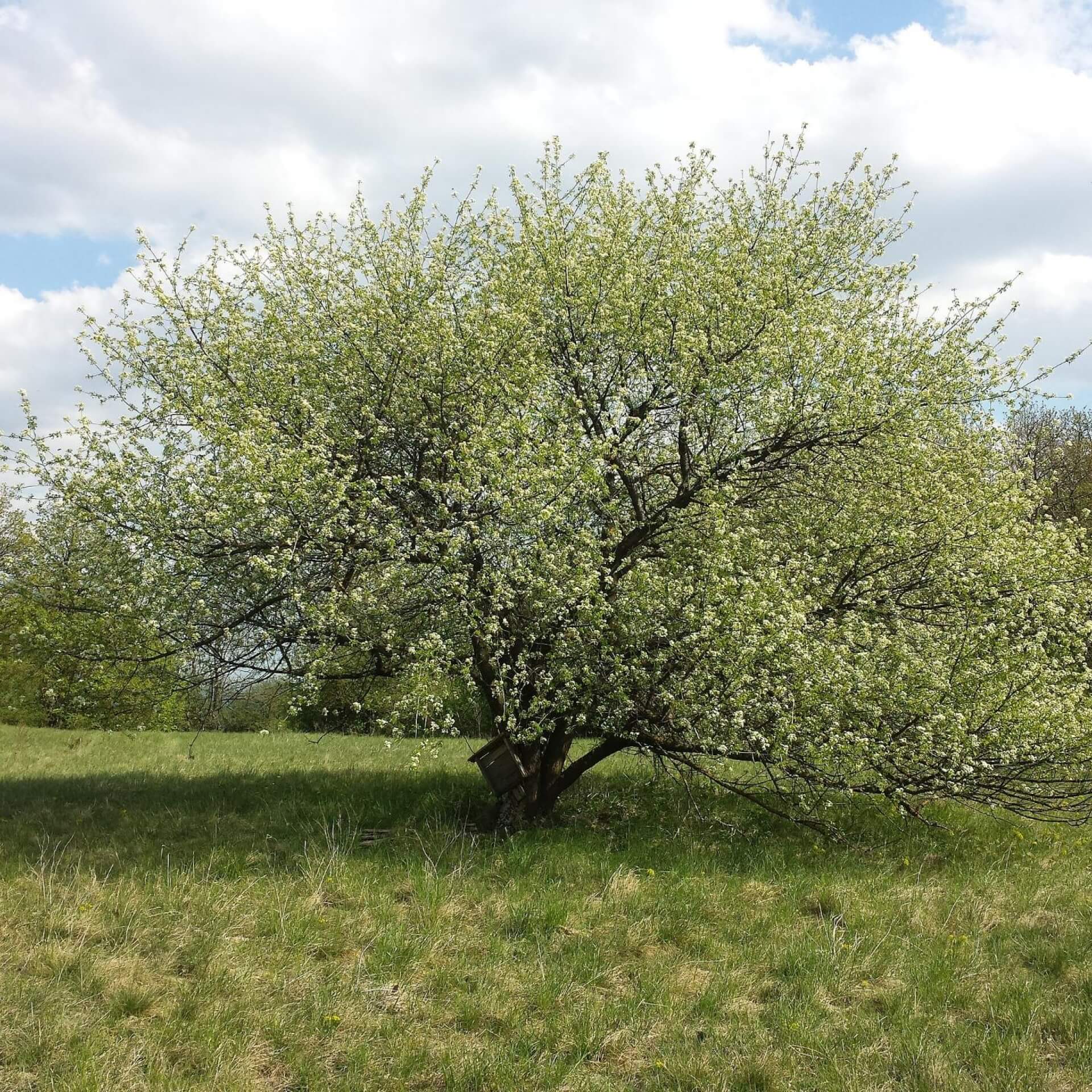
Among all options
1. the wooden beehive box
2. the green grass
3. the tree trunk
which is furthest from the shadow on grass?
the wooden beehive box

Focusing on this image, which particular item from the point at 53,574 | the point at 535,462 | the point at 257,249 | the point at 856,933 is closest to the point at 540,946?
the point at 856,933

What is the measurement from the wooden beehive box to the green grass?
0.86 m

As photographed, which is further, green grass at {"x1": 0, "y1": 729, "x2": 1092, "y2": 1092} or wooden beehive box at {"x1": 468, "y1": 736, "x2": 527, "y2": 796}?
wooden beehive box at {"x1": 468, "y1": 736, "x2": 527, "y2": 796}

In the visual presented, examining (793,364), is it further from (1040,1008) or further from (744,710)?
(1040,1008)

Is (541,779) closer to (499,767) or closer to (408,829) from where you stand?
(499,767)

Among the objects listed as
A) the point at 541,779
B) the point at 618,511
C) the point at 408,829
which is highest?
the point at 618,511

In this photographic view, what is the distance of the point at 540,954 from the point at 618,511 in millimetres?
6229

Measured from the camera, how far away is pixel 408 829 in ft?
42.1

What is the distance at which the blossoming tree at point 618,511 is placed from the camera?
10.8 m

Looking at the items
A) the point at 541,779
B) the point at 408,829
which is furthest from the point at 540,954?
the point at 541,779

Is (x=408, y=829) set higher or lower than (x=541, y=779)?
lower

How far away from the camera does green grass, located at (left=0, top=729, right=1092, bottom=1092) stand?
6.50m

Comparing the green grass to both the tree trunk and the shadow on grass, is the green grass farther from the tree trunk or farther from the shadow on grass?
the tree trunk

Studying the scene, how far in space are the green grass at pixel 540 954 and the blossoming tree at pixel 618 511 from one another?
124cm
